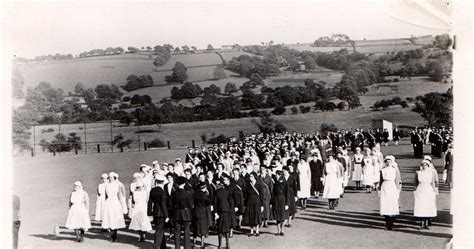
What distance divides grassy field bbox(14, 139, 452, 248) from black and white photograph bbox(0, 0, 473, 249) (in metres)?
0.06

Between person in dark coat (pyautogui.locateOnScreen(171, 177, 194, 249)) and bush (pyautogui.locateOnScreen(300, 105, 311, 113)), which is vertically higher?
bush (pyautogui.locateOnScreen(300, 105, 311, 113))

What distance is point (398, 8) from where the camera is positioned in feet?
31.6

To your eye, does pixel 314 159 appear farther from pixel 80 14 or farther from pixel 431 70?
pixel 80 14

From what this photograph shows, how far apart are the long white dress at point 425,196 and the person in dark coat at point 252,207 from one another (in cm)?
306

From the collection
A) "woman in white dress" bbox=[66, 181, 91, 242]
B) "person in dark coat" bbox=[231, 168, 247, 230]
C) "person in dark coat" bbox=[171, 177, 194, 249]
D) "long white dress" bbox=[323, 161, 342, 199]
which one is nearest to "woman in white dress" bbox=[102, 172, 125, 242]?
"woman in white dress" bbox=[66, 181, 91, 242]

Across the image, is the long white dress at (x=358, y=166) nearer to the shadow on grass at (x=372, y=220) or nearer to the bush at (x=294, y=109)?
the shadow on grass at (x=372, y=220)

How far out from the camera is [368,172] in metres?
15.2

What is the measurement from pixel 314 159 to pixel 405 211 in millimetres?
2838

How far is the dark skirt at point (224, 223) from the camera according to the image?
10.7 m

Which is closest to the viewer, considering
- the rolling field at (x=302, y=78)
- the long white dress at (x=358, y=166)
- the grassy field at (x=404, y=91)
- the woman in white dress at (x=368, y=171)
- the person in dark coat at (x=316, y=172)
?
the person in dark coat at (x=316, y=172)

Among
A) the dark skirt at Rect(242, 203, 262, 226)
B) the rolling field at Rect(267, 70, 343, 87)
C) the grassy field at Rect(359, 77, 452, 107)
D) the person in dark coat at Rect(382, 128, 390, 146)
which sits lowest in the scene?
the dark skirt at Rect(242, 203, 262, 226)

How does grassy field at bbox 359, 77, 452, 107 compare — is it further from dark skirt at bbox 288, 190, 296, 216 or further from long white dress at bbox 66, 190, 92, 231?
long white dress at bbox 66, 190, 92, 231

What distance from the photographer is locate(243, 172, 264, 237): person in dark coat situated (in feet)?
37.7

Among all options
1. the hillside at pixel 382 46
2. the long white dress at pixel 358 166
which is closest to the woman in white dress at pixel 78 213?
the hillside at pixel 382 46
